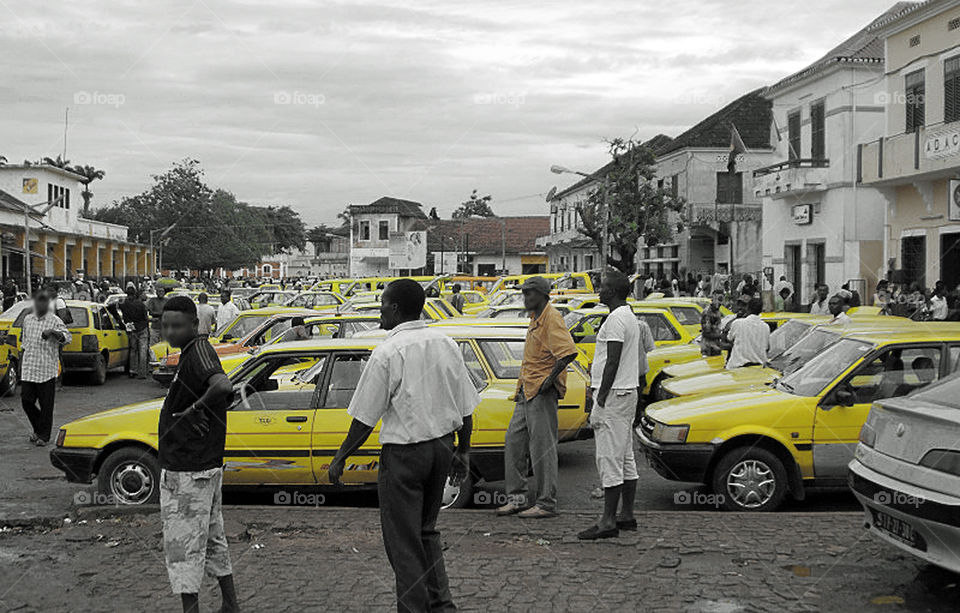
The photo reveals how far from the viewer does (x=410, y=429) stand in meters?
5.02

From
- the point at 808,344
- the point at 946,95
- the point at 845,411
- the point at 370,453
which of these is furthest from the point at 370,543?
the point at 946,95

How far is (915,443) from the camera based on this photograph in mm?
5801

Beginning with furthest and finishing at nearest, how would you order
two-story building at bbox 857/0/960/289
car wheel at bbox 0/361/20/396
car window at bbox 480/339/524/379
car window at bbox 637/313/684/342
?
1. two-story building at bbox 857/0/960/289
2. car wheel at bbox 0/361/20/396
3. car window at bbox 637/313/684/342
4. car window at bbox 480/339/524/379

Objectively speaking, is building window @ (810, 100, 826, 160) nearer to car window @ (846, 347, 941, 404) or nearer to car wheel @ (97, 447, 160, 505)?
car window @ (846, 347, 941, 404)

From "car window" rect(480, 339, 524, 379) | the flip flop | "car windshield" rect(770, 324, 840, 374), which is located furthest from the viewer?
"car windshield" rect(770, 324, 840, 374)

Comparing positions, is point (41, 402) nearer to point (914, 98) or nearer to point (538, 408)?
point (538, 408)

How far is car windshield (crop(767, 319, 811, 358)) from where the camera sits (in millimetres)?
13062

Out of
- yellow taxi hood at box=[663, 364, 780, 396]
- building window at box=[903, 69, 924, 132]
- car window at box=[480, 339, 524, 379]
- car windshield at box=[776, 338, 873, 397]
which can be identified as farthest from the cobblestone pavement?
building window at box=[903, 69, 924, 132]

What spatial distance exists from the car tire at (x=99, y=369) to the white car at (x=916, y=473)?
50.4 ft

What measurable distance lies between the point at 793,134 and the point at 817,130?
172cm

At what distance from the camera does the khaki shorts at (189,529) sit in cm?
520

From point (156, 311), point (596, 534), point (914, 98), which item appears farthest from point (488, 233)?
point (596, 534)

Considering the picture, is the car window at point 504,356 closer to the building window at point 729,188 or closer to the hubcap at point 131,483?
the hubcap at point 131,483

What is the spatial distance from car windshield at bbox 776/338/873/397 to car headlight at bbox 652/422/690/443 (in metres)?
1.09
